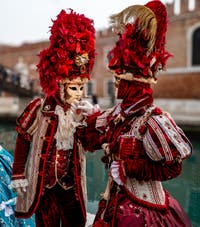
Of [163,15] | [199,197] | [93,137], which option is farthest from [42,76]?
[199,197]

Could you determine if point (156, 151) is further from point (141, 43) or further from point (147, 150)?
point (141, 43)

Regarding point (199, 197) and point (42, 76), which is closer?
point (42, 76)

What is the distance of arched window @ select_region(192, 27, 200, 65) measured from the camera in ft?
45.1

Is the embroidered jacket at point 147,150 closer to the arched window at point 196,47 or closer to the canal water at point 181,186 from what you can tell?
the canal water at point 181,186

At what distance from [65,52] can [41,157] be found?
59 cm

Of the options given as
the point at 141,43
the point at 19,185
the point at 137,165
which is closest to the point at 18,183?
the point at 19,185

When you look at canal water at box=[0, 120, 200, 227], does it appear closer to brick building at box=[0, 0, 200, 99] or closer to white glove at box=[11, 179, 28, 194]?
white glove at box=[11, 179, 28, 194]

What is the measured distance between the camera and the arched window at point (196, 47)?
45.1 ft

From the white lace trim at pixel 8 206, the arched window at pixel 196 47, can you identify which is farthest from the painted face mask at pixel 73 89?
the arched window at pixel 196 47

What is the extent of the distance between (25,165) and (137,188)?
0.78 meters

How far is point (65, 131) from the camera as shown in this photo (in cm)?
194

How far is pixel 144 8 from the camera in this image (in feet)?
4.85

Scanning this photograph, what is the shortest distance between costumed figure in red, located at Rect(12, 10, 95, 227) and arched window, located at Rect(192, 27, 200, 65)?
12544mm

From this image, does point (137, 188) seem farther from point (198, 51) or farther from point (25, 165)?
point (198, 51)
